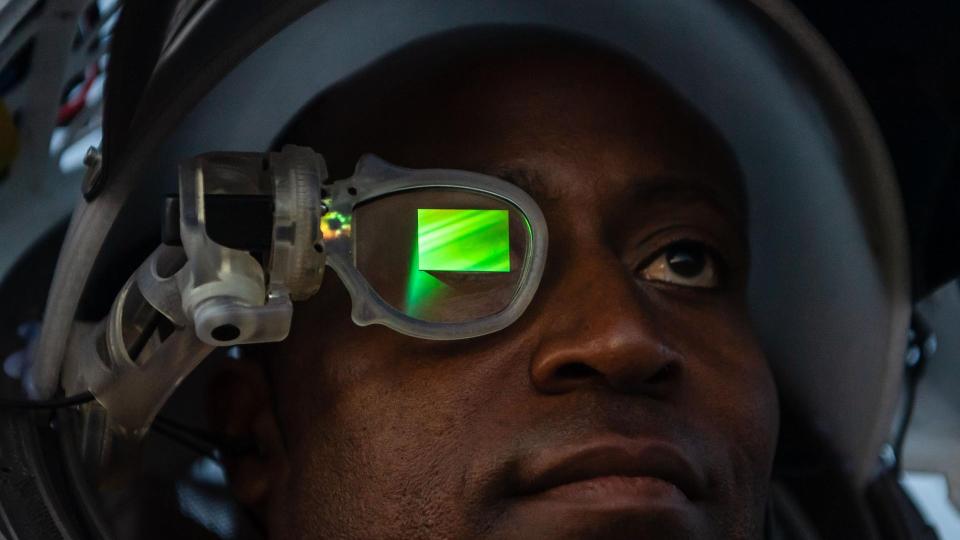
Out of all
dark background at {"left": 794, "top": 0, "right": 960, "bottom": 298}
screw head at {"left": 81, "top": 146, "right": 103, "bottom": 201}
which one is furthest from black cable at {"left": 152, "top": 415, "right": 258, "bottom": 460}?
dark background at {"left": 794, "top": 0, "right": 960, "bottom": 298}

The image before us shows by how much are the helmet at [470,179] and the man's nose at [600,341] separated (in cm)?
5

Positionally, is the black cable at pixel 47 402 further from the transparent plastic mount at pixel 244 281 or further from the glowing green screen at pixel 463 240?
the glowing green screen at pixel 463 240

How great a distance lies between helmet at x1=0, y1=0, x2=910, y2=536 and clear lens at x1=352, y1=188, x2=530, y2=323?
21 mm

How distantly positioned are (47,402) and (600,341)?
1.61 ft

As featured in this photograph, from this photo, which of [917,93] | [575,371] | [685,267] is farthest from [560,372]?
[917,93]

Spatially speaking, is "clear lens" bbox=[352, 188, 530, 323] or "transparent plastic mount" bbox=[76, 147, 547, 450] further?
"clear lens" bbox=[352, 188, 530, 323]

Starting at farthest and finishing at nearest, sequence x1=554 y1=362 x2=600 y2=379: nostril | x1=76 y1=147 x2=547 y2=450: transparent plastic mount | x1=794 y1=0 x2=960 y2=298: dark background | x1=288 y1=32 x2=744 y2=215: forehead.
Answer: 1. x1=794 y1=0 x2=960 y2=298: dark background
2. x1=288 y1=32 x2=744 y2=215: forehead
3. x1=554 y1=362 x2=600 y2=379: nostril
4. x1=76 y1=147 x2=547 y2=450: transparent plastic mount

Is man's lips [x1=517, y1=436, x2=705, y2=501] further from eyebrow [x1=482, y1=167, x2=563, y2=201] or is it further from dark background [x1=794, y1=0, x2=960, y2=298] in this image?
dark background [x1=794, y1=0, x2=960, y2=298]

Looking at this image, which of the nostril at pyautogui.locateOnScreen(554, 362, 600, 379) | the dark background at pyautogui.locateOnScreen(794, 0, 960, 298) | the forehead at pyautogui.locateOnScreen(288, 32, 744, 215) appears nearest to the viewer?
the nostril at pyautogui.locateOnScreen(554, 362, 600, 379)

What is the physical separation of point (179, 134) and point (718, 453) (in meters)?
0.60

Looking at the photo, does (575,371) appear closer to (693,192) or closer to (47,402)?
(693,192)

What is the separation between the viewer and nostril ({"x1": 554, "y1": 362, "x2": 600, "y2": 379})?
108 cm

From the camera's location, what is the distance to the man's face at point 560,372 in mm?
1054

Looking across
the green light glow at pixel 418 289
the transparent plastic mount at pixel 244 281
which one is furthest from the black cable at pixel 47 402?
the green light glow at pixel 418 289
